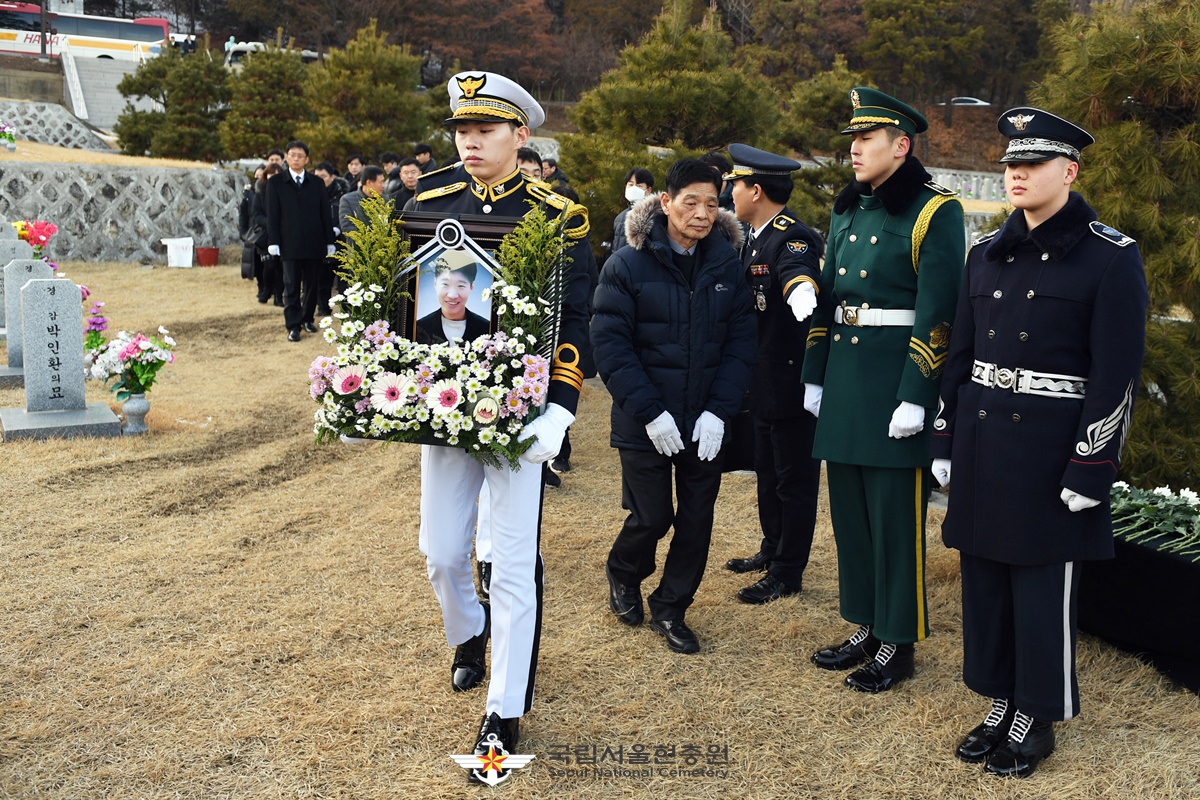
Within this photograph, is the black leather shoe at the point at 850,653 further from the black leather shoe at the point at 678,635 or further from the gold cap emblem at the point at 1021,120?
the gold cap emblem at the point at 1021,120

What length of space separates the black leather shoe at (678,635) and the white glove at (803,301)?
133 cm

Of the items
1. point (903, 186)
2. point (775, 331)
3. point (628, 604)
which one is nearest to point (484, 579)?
point (628, 604)

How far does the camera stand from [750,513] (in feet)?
19.3

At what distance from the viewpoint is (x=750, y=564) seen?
16.4 ft

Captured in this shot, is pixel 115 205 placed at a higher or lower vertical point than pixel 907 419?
higher

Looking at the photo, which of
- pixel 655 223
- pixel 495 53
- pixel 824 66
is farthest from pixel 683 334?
pixel 495 53

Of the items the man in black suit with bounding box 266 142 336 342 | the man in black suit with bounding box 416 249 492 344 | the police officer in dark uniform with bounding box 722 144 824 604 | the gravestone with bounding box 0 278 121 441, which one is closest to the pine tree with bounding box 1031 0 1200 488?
the police officer in dark uniform with bounding box 722 144 824 604

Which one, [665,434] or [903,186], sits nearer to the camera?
[903,186]

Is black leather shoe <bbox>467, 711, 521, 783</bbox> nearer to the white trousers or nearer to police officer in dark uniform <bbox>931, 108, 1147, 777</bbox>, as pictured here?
the white trousers

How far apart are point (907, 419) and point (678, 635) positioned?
1.28m

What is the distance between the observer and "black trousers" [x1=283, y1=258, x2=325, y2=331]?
10.9m

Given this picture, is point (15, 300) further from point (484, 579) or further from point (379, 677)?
point (379, 677)

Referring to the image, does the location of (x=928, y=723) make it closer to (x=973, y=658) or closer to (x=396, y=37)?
(x=973, y=658)

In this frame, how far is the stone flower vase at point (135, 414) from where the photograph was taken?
23.7 feet
